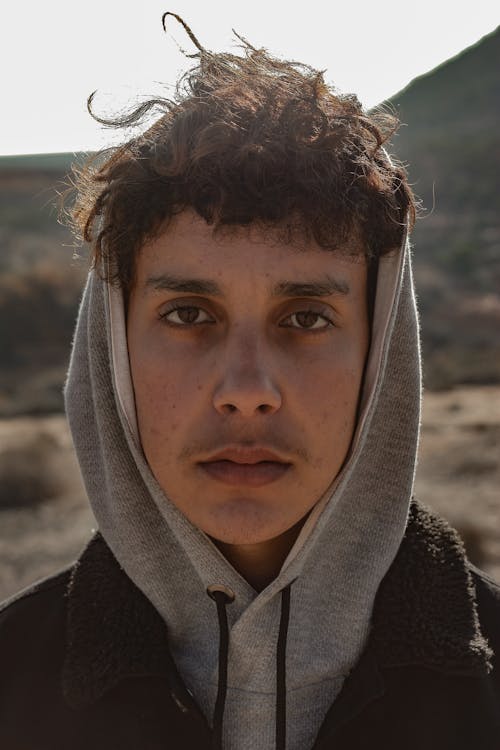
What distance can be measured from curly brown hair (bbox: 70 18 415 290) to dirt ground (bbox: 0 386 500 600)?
21.8 feet

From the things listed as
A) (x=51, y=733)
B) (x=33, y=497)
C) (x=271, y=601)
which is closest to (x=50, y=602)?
(x=51, y=733)

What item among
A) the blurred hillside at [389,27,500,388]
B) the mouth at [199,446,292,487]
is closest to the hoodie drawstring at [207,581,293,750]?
the mouth at [199,446,292,487]

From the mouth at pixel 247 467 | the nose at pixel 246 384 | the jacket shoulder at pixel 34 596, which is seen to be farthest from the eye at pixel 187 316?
the jacket shoulder at pixel 34 596

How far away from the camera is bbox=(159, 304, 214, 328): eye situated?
6.82 feet

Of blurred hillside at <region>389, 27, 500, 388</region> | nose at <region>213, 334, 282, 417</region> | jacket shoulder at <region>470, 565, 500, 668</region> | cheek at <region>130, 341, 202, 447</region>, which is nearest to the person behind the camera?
nose at <region>213, 334, 282, 417</region>

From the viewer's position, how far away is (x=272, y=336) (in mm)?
2037

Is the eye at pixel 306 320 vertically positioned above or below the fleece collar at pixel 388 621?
above

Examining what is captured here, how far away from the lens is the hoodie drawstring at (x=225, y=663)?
198cm

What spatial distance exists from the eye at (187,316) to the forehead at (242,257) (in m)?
0.07

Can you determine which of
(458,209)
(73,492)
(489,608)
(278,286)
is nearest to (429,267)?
(458,209)

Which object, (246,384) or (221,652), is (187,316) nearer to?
(246,384)

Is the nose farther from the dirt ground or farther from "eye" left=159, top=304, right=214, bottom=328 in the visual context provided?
the dirt ground

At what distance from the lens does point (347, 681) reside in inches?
80.4

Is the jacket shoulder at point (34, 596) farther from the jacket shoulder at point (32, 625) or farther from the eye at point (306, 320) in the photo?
the eye at point (306, 320)
